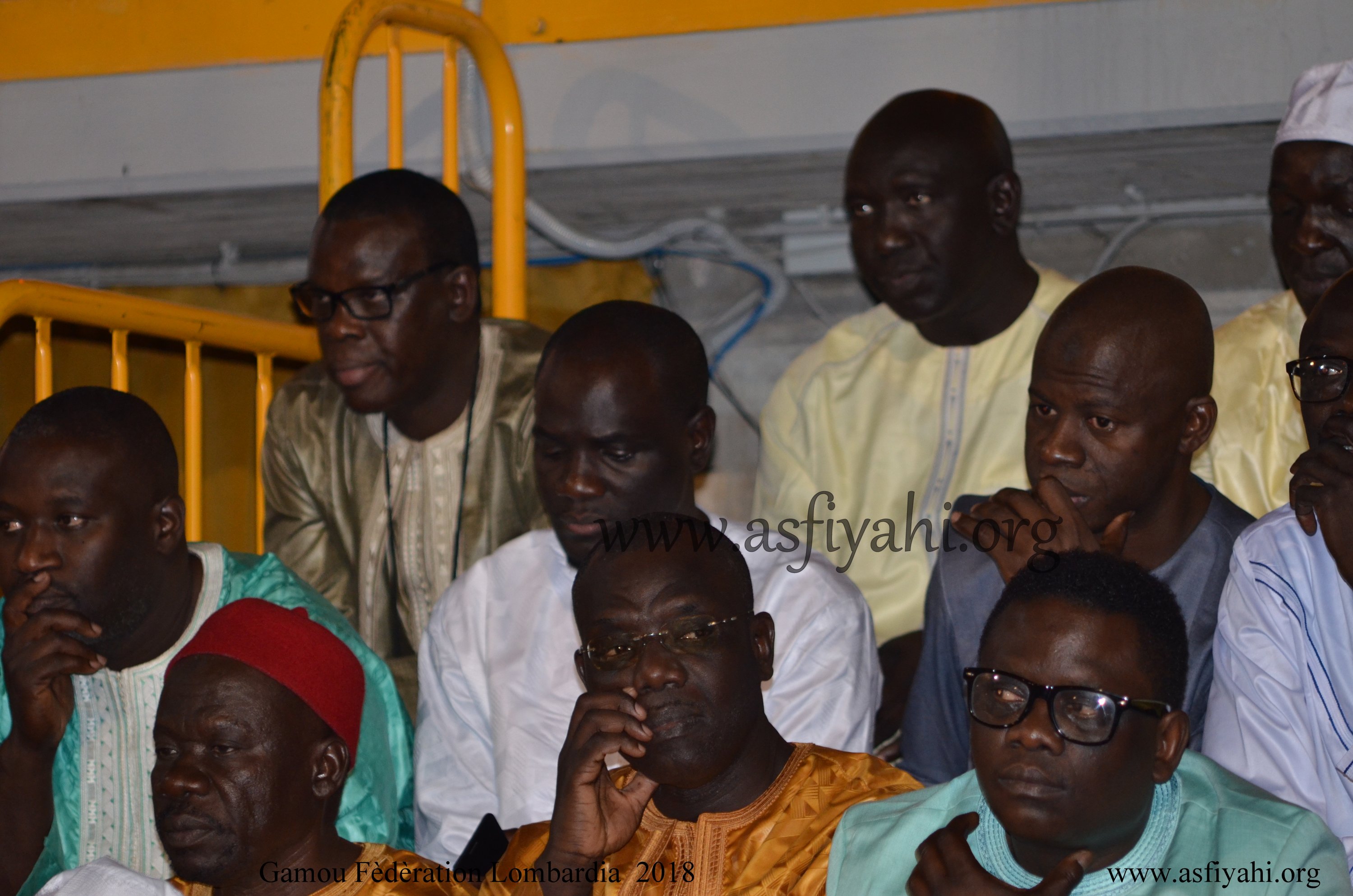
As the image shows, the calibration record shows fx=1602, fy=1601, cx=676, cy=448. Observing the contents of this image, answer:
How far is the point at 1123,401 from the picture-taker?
301 centimetres

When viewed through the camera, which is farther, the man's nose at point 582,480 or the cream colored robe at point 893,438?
the cream colored robe at point 893,438

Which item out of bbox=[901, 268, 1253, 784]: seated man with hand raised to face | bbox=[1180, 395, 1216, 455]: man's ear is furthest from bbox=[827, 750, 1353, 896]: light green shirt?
bbox=[1180, 395, 1216, 455]: man's ear

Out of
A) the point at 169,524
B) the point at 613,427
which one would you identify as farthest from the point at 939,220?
the point at 169,524

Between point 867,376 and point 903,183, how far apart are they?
0.52m

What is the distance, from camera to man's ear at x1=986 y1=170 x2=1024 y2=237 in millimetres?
4148

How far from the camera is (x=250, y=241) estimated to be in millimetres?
6926

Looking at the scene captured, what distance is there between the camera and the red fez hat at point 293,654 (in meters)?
2.78

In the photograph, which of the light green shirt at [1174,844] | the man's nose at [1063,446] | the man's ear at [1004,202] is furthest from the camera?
the man's ear at [1004,202]

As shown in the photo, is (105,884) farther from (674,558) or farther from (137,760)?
(674,558)

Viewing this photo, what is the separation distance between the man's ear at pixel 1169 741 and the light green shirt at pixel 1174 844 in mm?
84

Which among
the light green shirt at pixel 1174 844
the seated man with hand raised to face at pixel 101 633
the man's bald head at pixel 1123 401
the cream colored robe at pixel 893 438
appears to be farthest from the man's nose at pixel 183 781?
the cream colored robe at pixel 893 438

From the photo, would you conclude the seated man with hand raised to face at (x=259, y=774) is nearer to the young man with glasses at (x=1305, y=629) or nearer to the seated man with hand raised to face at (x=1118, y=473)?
the seated man with hand raised to face at (x=1118, y=473)

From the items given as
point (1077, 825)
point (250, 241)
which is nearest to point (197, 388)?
point (1077, 825)

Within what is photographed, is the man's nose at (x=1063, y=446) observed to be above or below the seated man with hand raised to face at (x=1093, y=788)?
above
